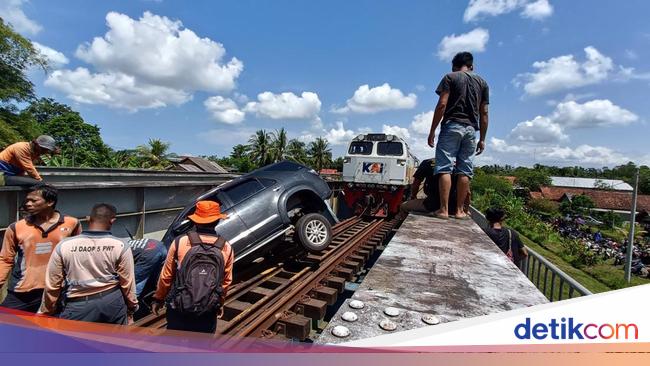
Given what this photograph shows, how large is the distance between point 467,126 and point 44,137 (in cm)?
655

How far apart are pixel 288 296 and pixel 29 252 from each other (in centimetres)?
300

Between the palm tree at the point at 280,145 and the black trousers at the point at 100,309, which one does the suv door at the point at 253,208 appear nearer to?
the black trousers at the point at 100,309

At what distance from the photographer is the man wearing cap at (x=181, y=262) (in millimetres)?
3082

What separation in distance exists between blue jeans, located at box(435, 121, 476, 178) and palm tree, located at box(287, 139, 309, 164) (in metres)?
56.8

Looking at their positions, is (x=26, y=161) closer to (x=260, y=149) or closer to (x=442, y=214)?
(x=442, y=214)

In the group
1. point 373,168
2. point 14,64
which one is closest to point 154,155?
point 14,64

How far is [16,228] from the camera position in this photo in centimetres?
359

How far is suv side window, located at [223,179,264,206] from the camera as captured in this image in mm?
5876

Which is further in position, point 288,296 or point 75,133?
point 75,133

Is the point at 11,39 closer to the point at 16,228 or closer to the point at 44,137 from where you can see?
the point at 44,137

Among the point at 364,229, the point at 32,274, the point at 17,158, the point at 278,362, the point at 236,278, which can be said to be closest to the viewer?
the point at 278,362

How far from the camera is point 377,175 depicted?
42.7 ft

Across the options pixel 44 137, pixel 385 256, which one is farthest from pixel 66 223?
pixel 385 256

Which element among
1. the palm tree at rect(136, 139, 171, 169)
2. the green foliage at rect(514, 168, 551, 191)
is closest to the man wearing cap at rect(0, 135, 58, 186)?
the palm tree at rect(136, 139, 171, 169)
